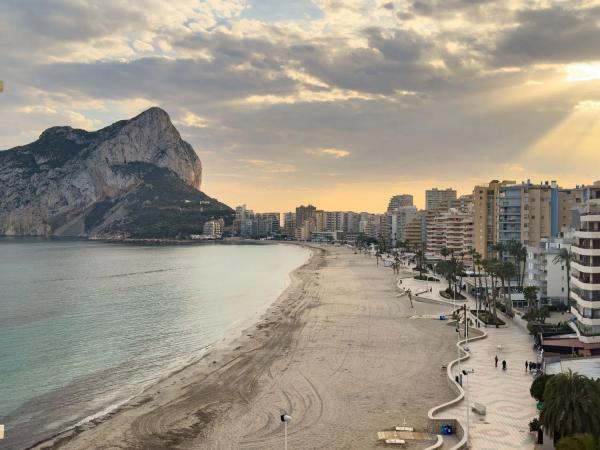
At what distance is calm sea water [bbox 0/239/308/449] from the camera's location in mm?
38062

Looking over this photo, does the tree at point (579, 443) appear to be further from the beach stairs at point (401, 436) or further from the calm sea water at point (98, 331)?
the calm sea water at point (98, 331)

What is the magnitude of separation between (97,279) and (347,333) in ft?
252

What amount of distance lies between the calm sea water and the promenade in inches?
911

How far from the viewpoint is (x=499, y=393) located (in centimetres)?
3459

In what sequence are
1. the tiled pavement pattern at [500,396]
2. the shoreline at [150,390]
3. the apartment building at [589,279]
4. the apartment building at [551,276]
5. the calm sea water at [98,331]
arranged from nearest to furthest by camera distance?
the tiled pavement pattern at [500,396] < the shoreline at [150,390] < the calm sea water at [98,331] < the apartment building at [589,279] < the apartment building at [551,276]

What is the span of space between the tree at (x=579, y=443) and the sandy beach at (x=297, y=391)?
401 inches

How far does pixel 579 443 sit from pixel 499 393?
1388cm

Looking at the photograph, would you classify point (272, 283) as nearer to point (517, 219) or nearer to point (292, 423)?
point (517, 219)

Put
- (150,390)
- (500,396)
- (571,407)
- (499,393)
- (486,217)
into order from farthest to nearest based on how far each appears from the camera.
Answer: (486,217), (150,390), (499,393), (500,396), (571,407)

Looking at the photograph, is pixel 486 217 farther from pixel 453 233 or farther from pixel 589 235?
pixel 589 235

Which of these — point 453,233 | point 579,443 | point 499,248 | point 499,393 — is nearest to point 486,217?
point 499,248

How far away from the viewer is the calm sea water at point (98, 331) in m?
38.1

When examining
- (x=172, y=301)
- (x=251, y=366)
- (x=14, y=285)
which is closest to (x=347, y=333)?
(x=251, y=366)

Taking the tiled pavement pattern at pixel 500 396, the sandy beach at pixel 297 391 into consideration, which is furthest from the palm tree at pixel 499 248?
the tiled pavement pattern at pixel 500 396
